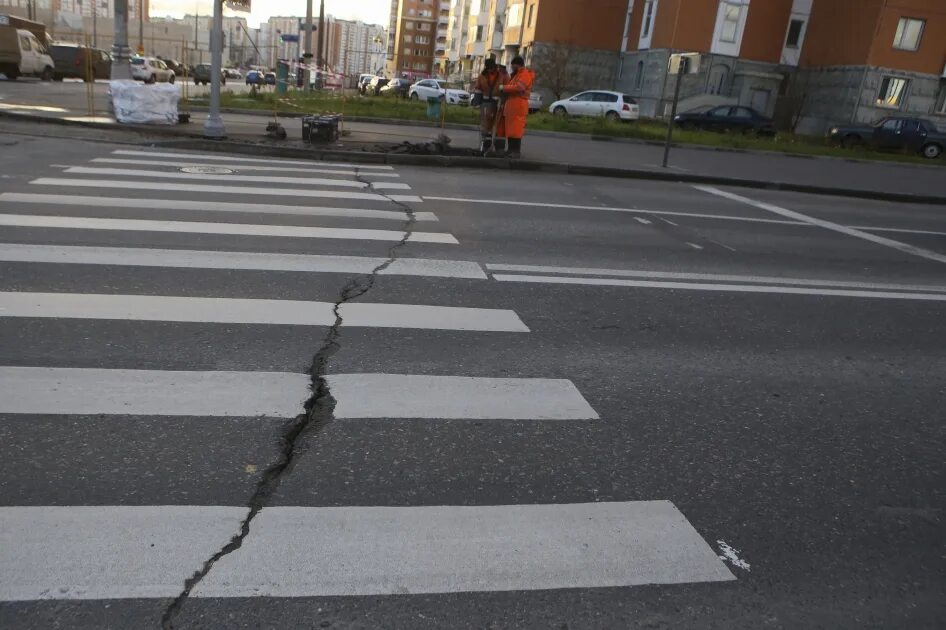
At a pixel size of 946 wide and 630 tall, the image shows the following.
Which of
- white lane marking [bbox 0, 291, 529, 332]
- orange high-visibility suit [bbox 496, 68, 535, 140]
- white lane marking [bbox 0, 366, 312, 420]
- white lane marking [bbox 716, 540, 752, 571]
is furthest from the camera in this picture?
orange high-visibility suit [bbox 496, 68, 535, 140]

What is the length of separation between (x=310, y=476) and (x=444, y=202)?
784cm

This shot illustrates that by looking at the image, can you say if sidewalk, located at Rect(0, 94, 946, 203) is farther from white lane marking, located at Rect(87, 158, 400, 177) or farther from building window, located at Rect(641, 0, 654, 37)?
building window, located at Rect(641, 0, 654, 37)

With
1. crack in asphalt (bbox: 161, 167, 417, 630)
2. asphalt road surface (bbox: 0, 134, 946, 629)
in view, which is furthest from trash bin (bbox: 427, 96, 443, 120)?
crack in asphalt (bbox: 161, 167, 417, 630)

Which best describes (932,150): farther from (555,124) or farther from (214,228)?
(214,228)

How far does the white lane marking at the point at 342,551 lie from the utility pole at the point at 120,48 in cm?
1979

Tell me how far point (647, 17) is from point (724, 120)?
15.7m

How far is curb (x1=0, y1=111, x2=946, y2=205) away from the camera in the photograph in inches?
579

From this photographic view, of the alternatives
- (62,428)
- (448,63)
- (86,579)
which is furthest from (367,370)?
(448,63)

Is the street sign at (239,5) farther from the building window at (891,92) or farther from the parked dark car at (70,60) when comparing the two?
the building window at (891,92)

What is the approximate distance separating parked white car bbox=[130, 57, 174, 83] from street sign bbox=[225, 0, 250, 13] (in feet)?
68.2

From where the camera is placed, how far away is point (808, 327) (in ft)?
20.1

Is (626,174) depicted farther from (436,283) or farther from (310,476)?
(310,476)

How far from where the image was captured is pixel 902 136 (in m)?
32.0

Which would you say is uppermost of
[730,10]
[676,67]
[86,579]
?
[730,10]
